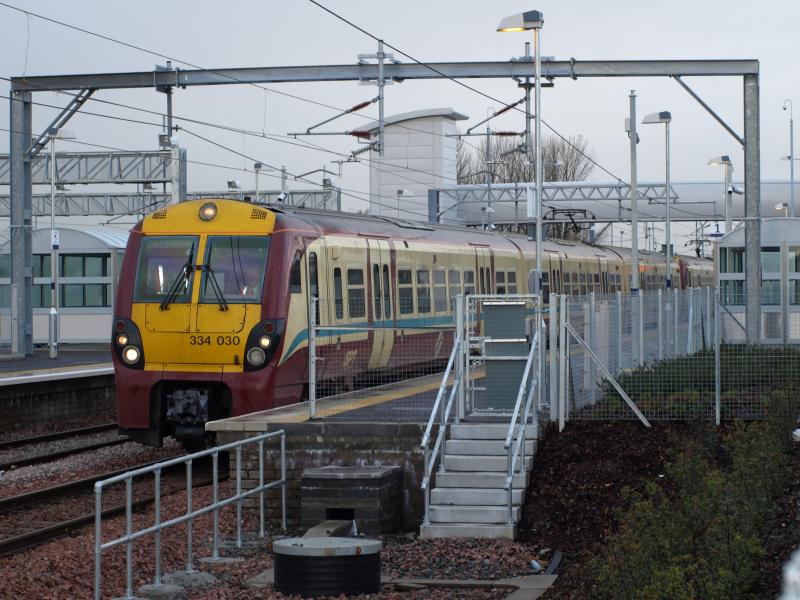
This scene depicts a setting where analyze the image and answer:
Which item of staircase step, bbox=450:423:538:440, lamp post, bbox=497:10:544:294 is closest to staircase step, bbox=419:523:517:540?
staircase step, bbox=450:423:538:440

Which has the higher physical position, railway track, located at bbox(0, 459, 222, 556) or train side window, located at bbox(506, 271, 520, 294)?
train side window, located at bbox(506, 271, 520, 294)

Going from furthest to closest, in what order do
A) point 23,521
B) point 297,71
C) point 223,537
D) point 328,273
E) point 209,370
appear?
point 297,71 < point 328,273 < point 209,370 < point 23,521 < point 223,537

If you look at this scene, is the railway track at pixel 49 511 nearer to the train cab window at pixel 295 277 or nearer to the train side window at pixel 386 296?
the train cab window at pixel 295 277

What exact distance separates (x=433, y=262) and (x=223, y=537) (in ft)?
34.3

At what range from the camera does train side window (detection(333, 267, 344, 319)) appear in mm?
18344

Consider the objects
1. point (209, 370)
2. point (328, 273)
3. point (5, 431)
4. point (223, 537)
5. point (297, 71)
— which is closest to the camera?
point (223, 537)

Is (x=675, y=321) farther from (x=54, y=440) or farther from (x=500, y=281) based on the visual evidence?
(x=54, y=440)

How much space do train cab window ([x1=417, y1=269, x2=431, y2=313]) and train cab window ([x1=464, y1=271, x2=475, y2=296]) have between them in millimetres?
2148

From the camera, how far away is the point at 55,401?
2441cm

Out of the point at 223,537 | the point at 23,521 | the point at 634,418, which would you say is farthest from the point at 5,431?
the point at 634,418

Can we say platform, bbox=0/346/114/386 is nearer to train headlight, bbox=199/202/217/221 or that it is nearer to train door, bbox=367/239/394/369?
train door, bbox=367/239/394/369

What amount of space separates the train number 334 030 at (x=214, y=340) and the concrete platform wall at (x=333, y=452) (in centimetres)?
247

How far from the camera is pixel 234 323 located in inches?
645

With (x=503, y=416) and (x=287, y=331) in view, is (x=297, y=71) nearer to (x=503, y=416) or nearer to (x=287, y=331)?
(x=287, y=331)
